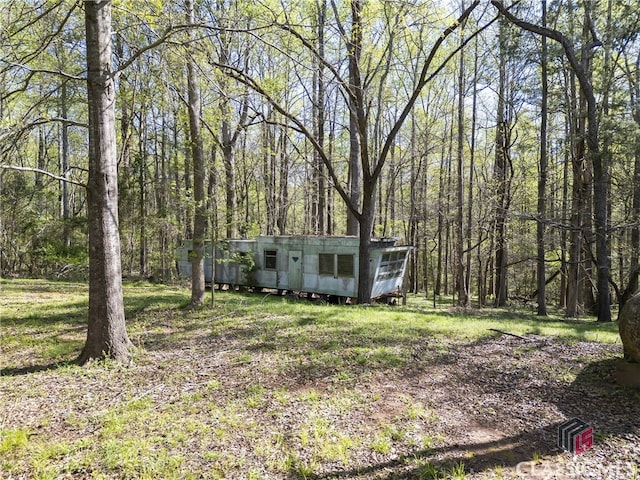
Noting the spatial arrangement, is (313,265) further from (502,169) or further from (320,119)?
(502,169)

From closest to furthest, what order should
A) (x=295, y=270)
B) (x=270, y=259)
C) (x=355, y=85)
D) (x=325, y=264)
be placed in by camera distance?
1. (x=355, y=85)
2. (x=325, y=264)
3. (x=295, y=270)
4. (x=270, y=259)

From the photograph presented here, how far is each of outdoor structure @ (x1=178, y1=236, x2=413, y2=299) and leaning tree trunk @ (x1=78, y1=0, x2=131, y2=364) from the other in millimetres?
5907

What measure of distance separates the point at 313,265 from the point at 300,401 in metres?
8.43

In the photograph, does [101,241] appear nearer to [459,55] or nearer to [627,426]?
[627,426]

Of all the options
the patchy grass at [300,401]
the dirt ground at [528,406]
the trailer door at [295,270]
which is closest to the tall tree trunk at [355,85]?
the trailer door at [295,270]

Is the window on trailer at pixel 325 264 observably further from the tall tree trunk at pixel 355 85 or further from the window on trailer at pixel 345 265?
the tall tree trunk at pixel 355 85

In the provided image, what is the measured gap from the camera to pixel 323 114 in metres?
14.3

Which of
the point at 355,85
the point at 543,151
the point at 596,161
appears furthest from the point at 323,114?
the point at 596,161

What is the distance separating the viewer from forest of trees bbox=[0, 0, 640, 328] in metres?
5.74

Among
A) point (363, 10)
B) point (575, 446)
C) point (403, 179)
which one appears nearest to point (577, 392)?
point (575, 446)

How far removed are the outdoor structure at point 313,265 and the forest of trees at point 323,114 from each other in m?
1.30

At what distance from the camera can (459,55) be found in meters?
14.9

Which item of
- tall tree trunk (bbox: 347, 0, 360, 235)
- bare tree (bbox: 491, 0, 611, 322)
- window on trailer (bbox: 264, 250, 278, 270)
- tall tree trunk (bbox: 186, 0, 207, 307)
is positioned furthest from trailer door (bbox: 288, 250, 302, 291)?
bare tree (bbox: 491, 0, 611, 322)

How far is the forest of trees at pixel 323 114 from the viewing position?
5742mm
